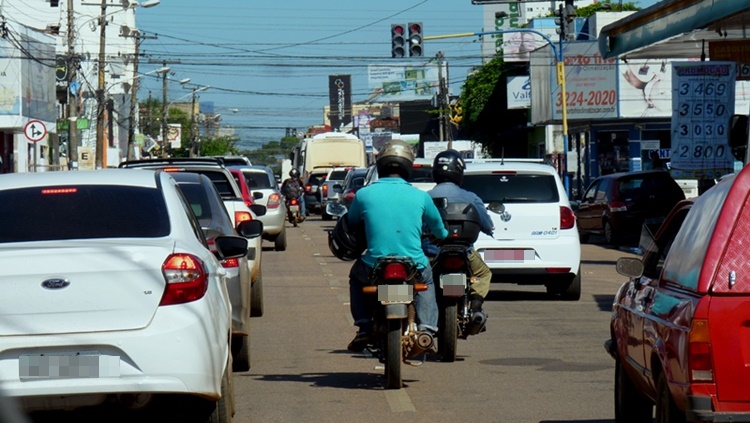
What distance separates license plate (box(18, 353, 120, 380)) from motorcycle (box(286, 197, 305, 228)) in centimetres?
3515

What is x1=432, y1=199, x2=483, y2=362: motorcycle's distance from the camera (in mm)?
10891

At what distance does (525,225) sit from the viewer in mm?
16500

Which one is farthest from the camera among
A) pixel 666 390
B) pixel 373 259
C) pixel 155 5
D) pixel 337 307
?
pixel 155 5

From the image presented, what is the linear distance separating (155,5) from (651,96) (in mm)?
17886

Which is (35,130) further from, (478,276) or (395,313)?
(395,313)

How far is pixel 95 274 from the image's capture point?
21.9 ft

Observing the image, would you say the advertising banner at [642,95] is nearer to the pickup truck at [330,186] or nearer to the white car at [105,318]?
the pickup truck at [330,186]

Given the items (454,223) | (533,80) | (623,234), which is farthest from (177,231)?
(533,80)

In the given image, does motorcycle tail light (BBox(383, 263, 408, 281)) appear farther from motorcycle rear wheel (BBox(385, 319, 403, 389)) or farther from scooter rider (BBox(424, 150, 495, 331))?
scooter rider (BBox(424, 150, 495, 331))

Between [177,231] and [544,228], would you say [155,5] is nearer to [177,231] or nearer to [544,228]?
[544,228]

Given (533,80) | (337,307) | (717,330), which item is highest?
(533,80)

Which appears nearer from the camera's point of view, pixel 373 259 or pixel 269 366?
pixel 373 259

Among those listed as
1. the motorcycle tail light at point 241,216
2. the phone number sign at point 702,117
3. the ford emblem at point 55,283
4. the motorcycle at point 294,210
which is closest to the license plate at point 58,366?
the ford emblem at point 55,283

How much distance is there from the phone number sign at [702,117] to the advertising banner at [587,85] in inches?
942
